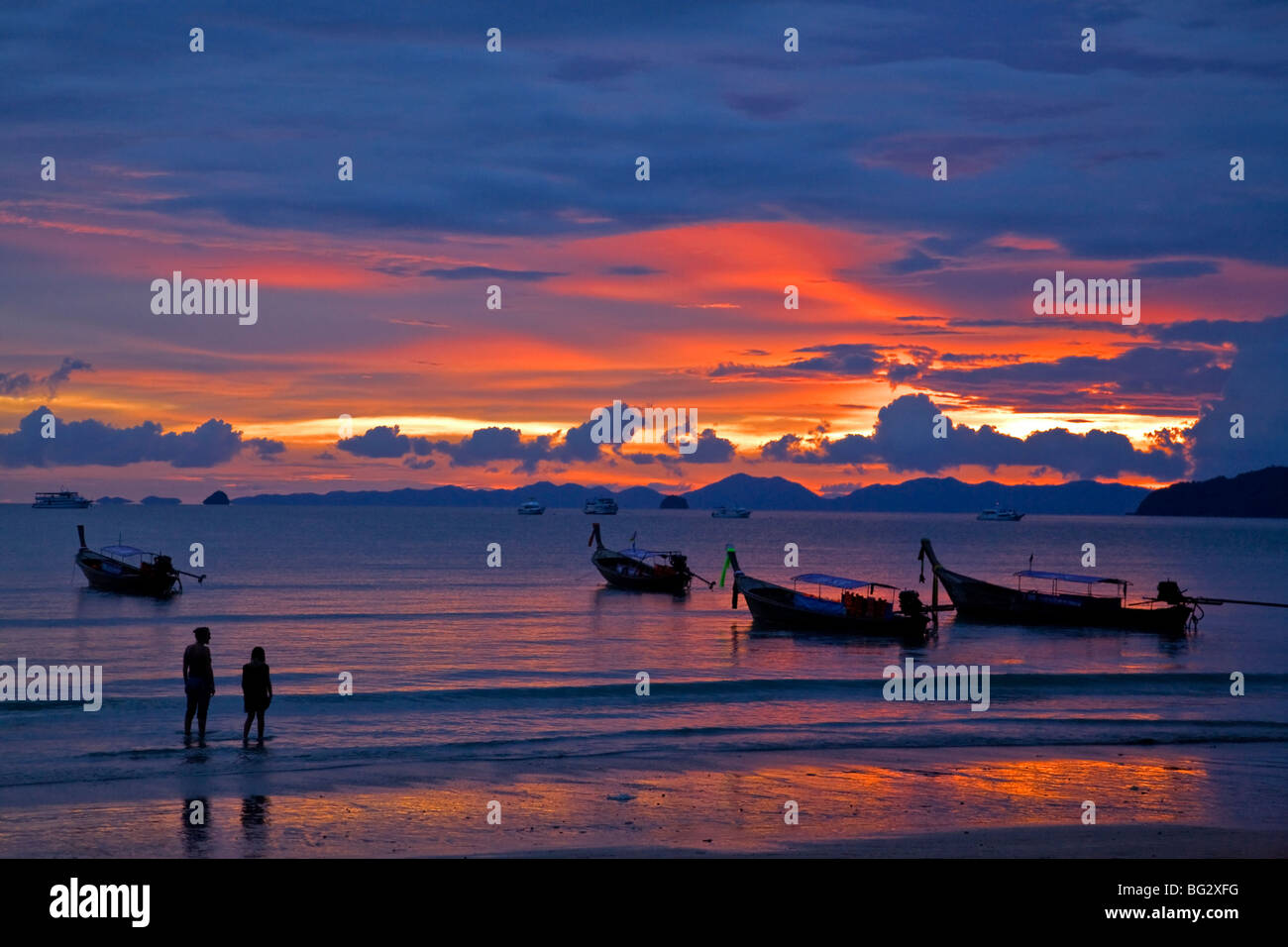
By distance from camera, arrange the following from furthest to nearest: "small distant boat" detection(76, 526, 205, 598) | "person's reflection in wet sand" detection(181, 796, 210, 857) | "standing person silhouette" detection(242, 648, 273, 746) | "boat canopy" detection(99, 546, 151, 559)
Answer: "boat canopy" detection(99, 546, 151, 559) < "small distant boat" detection(76, 526, 205, 598) < "standing person silhouette" detection(242, 648, 273, 746) < "person's reflection in wet sand" detection(181, 796, 210, 857)

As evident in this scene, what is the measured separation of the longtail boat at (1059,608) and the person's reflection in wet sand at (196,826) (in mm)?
40981

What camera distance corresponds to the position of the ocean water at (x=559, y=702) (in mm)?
20141

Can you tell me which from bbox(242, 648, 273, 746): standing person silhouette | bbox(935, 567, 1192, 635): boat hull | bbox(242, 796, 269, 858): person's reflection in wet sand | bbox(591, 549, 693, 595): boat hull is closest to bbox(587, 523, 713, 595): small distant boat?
bbox(591, 549, 693, 595): boat hull

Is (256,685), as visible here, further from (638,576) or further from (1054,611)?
(638,576)

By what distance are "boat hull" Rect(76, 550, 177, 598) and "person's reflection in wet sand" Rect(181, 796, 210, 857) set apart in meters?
56.1

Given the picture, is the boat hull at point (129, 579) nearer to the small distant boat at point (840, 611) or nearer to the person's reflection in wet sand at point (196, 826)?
the small distant boat at point (840, 611)

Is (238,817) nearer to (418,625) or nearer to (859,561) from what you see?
(418,625)

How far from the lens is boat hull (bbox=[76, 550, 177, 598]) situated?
229 ft

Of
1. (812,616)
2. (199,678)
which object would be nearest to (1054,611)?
(812,616)

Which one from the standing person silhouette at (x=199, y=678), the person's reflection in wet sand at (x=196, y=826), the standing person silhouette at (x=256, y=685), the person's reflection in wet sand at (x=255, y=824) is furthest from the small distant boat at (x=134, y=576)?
the person's reflection in wet sand at (x=255, y=824)

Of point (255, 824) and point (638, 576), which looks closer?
point (255, 824)

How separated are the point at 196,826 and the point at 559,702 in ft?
50.1

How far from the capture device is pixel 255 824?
16.7m

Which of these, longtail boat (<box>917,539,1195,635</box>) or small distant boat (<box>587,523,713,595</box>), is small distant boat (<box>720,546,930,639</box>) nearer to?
longtail boat (<box>917,539,1195,635</box>)
